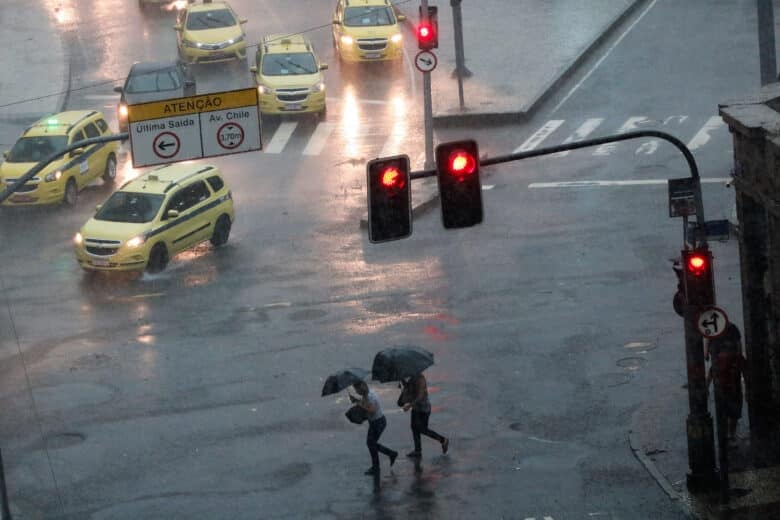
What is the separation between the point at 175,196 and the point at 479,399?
11376 mm

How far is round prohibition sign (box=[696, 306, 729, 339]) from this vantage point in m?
18.4

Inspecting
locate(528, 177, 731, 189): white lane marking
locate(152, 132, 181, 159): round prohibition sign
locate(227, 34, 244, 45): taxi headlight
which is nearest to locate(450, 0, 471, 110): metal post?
locate(528, 177, 731, 189): white lane marking

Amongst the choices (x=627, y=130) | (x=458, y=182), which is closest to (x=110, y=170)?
(x=627, y=130)

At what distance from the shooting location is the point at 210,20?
47719mm

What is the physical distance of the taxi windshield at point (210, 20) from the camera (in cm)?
4747

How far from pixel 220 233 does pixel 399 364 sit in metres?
13.1

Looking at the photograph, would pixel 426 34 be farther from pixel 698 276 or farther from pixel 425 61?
pixel 698 276

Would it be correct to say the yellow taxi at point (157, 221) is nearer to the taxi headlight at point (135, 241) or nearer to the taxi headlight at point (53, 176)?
the taxi headlight at point (135, 241)

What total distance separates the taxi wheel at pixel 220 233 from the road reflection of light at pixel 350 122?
244 inches

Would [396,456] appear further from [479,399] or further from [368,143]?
[368,143]

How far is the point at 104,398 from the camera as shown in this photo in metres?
24.1

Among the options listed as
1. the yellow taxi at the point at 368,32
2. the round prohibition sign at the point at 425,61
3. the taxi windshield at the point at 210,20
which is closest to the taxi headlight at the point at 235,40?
the taxi windshield at the point at 210,20

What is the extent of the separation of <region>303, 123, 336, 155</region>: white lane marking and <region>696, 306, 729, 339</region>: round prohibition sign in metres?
21.2

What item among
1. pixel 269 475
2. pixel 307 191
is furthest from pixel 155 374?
pixel 307 191
